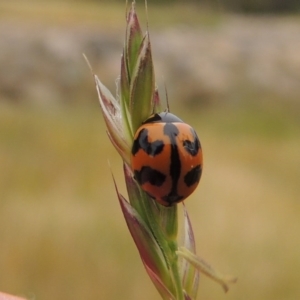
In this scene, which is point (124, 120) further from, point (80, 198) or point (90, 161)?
point (90, 161)

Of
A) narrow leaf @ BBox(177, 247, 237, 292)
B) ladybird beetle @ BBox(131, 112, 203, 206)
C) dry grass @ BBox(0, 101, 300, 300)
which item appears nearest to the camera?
narrow leaf @ BBox(177, 247, 237, 292)

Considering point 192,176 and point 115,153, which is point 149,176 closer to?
point 192,176

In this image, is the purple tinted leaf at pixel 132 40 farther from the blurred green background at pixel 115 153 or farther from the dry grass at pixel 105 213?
the dry grass at pixel 105 213

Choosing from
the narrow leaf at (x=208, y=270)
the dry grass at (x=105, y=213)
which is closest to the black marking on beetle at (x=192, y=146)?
the narrow leaf at (x=208, y=270)

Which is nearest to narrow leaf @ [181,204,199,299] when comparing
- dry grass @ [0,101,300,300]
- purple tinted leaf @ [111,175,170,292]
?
purple tinted leaf @ [111,175,170,292]

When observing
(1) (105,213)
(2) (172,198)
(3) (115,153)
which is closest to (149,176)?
(2) (172,198)

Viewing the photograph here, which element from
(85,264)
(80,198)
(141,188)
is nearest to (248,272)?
(85,264)

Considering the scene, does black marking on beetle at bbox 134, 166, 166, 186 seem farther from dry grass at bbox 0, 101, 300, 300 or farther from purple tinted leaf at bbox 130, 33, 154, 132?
dry grass at bbox 0, 101, 300, 300

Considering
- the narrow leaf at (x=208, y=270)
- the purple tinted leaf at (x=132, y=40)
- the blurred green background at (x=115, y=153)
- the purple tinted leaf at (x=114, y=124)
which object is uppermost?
the purple tinted leaf at (x=132, y=40)
